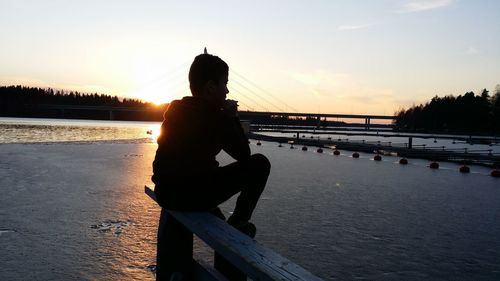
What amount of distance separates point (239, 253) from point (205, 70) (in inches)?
56.6

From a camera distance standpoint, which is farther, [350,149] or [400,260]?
[350,149]

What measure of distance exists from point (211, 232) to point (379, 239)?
25.2 ft

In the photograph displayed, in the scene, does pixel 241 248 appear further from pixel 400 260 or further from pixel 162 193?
pixel 400 260

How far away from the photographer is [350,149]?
59938 mm

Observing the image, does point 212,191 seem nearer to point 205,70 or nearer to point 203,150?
point 203,150

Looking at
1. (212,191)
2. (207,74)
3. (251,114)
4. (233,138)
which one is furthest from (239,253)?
(251,114)

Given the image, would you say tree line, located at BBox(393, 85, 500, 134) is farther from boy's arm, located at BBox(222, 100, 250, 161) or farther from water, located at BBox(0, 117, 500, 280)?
boy's arm, located at BBox(222, 100, 250, 161)

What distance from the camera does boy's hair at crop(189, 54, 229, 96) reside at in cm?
301

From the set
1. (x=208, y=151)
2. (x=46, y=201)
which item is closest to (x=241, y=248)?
(x=208, y=151)

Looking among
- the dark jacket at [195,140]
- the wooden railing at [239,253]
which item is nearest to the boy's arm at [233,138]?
the dark jacket at [195,140]

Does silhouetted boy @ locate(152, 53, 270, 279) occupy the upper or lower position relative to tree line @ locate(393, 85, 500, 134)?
lower

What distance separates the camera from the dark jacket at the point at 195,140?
9.55 feet

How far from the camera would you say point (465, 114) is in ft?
469

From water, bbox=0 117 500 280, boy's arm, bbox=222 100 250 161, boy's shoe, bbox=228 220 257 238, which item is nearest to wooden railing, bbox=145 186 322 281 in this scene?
boy's shoe, bbox=228 220 257 238
